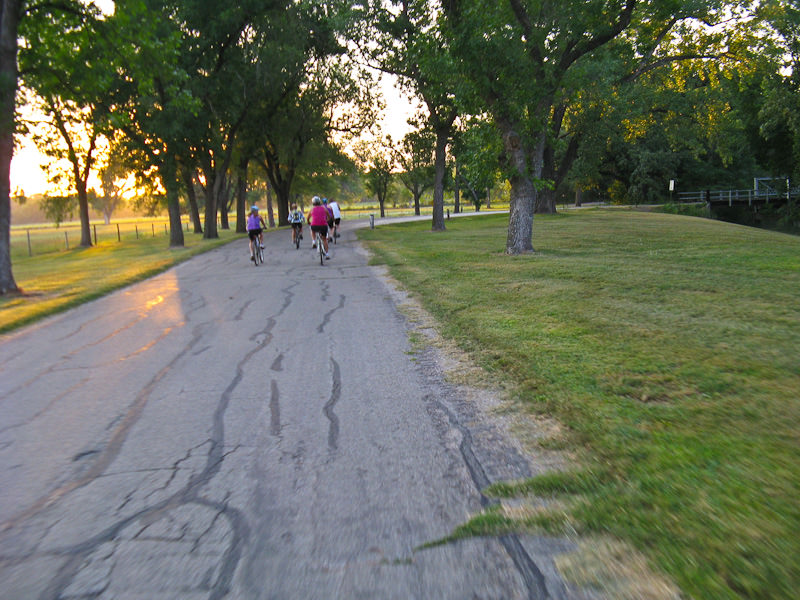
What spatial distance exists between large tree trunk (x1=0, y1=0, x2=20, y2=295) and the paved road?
24.0ft

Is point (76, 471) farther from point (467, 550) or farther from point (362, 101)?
point (362, 101)

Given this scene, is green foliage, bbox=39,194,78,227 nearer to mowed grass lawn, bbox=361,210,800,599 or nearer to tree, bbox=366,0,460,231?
tree, bbox=366,0,460,231

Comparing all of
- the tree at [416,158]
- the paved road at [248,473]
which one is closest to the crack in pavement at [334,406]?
the paved road at [248,473]

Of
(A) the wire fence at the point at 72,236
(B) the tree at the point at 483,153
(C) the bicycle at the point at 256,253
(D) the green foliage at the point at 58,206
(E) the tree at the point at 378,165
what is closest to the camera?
(B) the tree at the point at 483,153

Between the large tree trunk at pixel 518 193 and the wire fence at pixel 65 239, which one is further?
the wire fence at pixel 65 239

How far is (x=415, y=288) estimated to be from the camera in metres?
11.4

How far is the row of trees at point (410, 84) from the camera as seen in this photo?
14.6m

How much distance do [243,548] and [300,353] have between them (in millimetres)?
4075

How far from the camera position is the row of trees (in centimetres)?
1462

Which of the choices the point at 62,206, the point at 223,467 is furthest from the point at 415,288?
the point at 62,206

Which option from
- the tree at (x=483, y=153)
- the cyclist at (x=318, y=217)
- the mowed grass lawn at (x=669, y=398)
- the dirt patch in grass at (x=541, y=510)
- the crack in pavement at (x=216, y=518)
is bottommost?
the crack in pavement at (x=216, y=518)

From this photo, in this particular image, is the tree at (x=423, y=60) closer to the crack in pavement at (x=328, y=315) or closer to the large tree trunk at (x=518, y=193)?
the large tree trunk at (x=518, y=193)

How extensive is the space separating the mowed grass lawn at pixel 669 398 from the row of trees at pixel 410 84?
585 cm

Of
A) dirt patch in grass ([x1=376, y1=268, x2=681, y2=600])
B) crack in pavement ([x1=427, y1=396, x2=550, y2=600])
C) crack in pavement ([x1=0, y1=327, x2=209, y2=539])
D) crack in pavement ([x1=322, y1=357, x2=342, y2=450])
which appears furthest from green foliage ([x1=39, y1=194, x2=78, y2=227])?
crack in pavement ([x1=427, y1=396, x2=550, y2=600])
